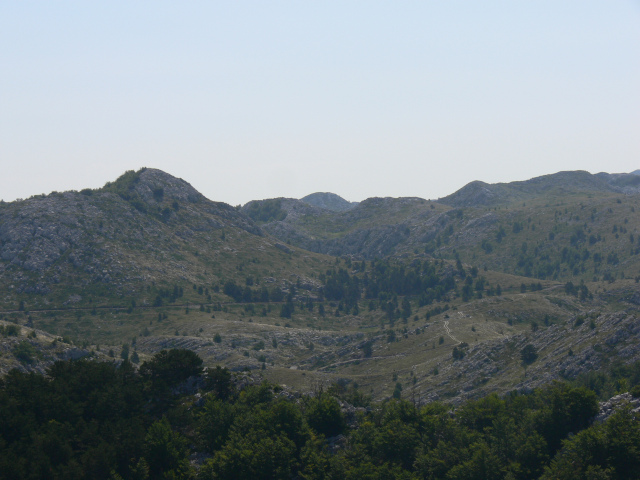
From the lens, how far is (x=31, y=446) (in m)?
92.7

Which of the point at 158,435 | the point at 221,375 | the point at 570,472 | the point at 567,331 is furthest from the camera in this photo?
the point at 567,331

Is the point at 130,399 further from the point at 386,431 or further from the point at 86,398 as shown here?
the point at 386,431

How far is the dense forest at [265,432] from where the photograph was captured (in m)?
90.6

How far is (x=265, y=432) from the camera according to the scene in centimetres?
10175

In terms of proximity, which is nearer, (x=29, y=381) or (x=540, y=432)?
(x=540, y=432)

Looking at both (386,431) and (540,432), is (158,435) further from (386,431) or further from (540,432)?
(540,432)

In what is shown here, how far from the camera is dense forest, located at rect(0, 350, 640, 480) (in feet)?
297

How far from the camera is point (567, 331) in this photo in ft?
612

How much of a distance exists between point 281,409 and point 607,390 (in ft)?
242

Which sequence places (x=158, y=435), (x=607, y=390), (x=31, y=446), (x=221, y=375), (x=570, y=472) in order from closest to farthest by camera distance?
(x=570, y=472) < (x=31, y=446) < (x=158, y=435) < (x=221, y=375) < (x=607, y=390)

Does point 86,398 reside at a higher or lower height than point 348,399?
higher

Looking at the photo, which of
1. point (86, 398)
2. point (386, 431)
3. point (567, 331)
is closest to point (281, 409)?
point (386, 431)

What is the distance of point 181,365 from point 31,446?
34.8 metres

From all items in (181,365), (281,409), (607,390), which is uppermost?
(181,365)
